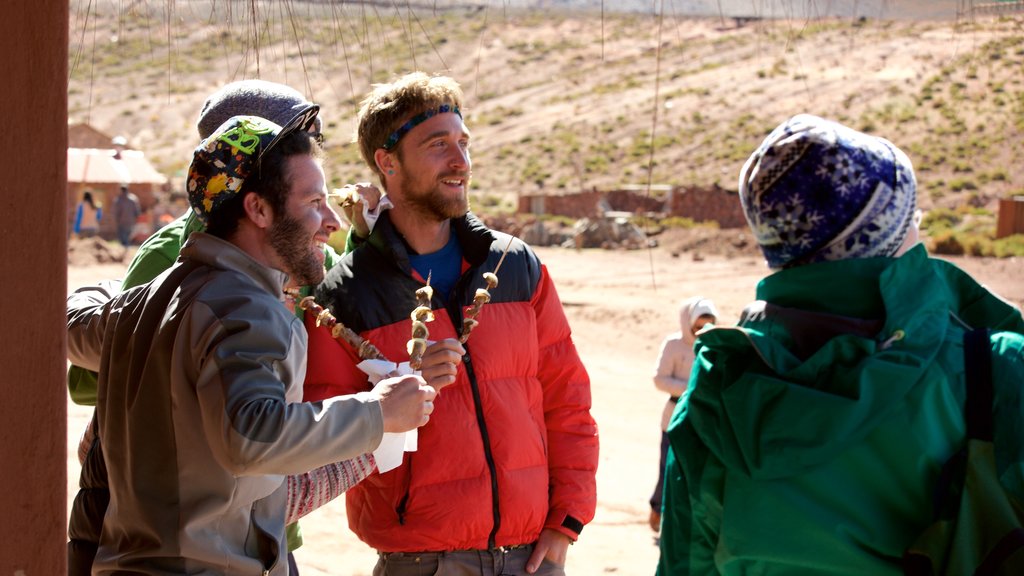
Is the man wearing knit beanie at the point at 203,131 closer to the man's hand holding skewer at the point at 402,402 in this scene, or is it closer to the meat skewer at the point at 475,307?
the meat skewer at the point at 475,307

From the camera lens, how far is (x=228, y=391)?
1.95 m

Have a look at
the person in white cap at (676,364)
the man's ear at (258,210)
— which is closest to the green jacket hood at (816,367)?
the man's ear at (258,210)

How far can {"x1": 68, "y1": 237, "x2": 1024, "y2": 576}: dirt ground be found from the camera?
6258mm

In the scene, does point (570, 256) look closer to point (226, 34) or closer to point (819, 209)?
point (226, 34)

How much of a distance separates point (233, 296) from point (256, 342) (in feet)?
0.38

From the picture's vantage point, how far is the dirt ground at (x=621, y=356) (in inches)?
246

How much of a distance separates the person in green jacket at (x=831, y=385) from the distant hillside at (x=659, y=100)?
1062 inches

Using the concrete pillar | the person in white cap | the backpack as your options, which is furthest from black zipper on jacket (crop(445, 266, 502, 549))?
the person in white cap

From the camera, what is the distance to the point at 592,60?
6269cm

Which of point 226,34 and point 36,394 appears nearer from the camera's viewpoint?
point 36,394

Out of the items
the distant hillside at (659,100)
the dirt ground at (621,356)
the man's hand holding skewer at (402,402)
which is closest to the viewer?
the man's hand holding skewer at (402,402)

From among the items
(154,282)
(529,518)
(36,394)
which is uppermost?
(154,282)

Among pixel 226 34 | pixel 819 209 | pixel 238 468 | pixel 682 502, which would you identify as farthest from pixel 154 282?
pixel 226 34

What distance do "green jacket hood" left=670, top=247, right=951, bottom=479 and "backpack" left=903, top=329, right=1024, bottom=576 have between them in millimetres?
92
